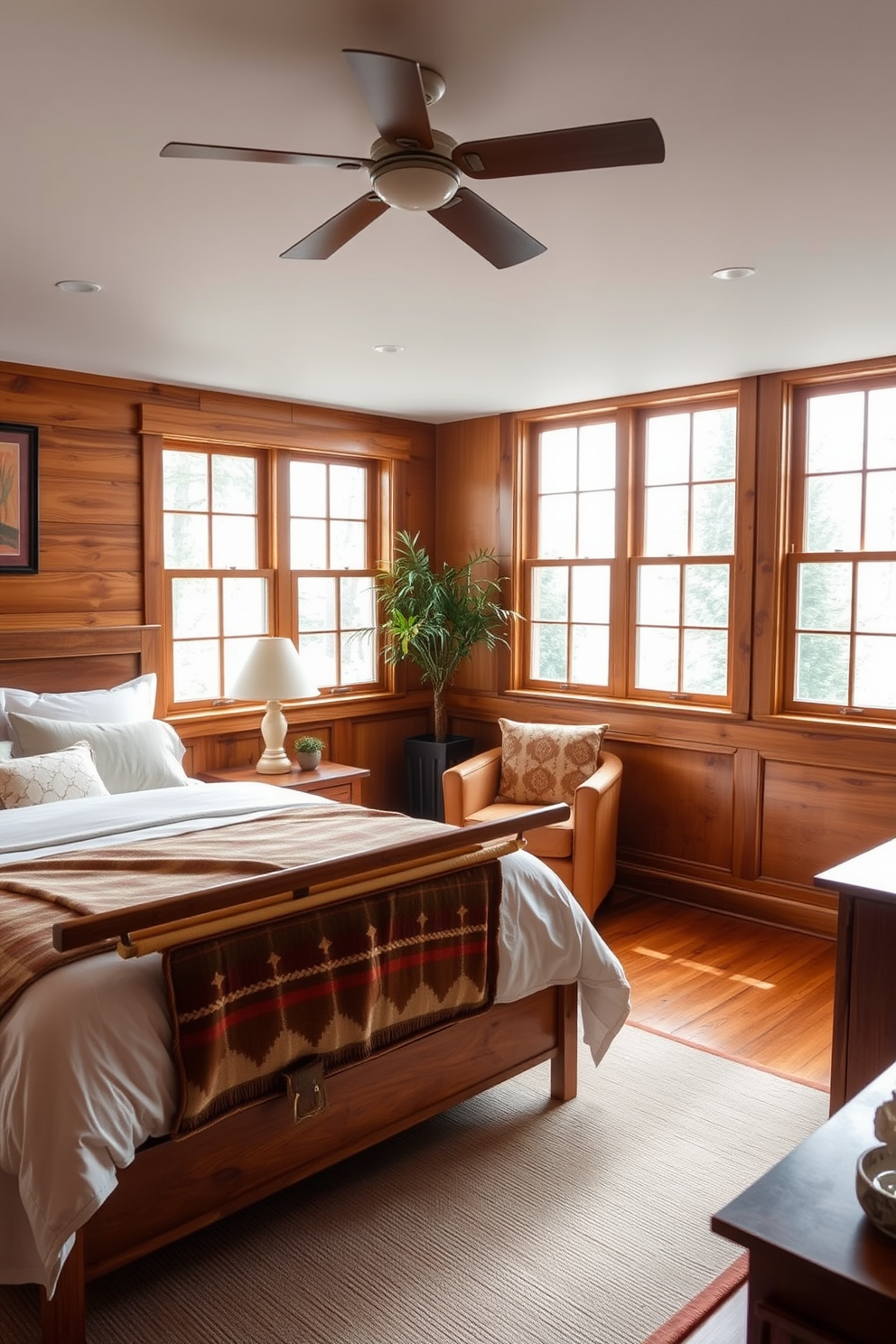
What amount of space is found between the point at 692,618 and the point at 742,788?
86cm

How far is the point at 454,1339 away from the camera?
2070 mm

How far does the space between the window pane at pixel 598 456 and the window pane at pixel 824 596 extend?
117cm

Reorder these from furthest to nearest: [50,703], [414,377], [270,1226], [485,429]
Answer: [485,429]
[414,377]
[50,703]
[270,1226]

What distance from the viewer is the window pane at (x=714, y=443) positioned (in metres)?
4.83

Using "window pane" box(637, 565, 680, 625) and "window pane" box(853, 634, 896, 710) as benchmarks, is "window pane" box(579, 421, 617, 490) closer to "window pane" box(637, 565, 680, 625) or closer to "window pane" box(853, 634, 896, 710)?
"window pane" box(637, 565, 680, 625)

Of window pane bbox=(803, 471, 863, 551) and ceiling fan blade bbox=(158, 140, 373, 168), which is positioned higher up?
ceiling fan blade bbox=(158, 140, 373, 168)

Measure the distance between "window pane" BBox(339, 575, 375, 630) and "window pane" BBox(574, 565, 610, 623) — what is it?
1169mm

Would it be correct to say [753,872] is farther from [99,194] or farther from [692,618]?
[99,194]

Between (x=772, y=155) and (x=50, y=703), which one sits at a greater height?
(x=772, y=155)

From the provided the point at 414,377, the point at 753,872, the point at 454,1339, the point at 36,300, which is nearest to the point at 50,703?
the point at 36,300

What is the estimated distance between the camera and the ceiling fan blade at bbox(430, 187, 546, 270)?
7.12 feet

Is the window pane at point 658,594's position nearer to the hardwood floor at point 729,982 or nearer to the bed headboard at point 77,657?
the hardwood floor at point 729,982

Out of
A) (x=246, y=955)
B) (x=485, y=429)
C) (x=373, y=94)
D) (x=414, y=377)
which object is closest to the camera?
A: (x=373, y=94)

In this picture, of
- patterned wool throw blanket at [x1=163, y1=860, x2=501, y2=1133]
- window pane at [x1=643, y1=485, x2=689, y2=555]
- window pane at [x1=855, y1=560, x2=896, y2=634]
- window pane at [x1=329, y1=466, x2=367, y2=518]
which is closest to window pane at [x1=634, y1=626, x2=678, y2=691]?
window pane at [x1=643, y1=485, x2=689, y2=555]
